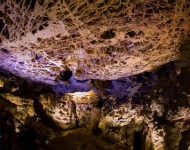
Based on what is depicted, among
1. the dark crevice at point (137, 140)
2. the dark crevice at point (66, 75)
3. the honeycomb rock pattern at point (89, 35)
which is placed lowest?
the dark crevice at point (137, 140)

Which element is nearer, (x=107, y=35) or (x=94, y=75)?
(x=107, y=35)

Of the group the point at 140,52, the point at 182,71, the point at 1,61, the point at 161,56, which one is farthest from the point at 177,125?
the point at 1,61

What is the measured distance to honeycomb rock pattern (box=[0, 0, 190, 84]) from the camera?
2650mm

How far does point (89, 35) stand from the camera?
303 centimetres

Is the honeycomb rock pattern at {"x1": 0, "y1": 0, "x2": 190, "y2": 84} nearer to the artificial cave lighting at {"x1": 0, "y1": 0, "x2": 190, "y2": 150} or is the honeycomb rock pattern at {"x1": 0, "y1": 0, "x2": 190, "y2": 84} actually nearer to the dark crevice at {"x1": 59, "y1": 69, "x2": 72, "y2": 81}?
the artificial cave lighting at {"x1": 0, "y1": 0, "x2": 190, "y2": 150}

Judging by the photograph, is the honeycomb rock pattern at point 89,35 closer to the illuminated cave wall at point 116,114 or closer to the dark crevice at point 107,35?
the dark crevice at point 107,35

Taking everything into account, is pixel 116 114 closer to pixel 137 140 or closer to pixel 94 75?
pixel 137 140

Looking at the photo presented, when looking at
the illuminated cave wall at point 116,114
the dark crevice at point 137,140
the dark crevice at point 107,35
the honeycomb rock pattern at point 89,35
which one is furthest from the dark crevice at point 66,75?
the dark crevice at point 137,140

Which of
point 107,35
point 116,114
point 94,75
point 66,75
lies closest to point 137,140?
point 116,114

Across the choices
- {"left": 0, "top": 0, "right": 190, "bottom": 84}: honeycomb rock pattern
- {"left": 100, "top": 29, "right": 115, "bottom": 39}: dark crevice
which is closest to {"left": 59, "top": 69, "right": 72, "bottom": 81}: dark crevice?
{"left": 0, "top": 0, "right": 190, "bottom": 84}: honeycomb rock pattern

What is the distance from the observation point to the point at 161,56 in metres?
3.71

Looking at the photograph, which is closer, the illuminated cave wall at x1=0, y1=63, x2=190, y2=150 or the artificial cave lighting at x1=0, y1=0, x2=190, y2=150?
the artificial cave lighting at x1=0, y1=0, x2=190, y2=150

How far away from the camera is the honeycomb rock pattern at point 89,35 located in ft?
8.70

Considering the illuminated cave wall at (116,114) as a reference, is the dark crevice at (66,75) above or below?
above
